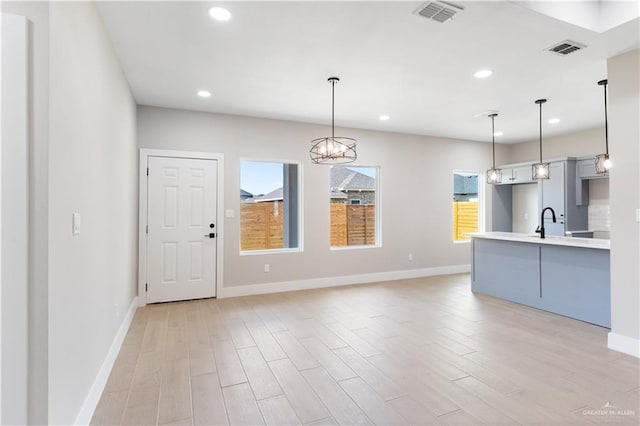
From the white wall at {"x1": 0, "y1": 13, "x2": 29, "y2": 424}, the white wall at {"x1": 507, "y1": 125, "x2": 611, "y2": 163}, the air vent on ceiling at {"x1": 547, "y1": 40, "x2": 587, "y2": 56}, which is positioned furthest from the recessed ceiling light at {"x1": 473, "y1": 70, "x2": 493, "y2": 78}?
the white wall at {"x1": 507, "y1": 125, "x2": 611, "y2": 163}

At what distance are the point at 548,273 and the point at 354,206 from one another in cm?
308

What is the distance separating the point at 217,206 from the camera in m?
5.02

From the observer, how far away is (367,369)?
274 centimetres

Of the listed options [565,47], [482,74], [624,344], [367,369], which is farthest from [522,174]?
[367,369]

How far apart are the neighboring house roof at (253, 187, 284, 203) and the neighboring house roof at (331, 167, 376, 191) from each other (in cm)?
94

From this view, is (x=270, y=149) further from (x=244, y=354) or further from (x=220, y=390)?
(x=220, y=390)

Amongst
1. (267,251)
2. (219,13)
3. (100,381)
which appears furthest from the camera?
(267,251)

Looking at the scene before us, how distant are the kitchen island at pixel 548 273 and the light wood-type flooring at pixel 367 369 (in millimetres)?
216

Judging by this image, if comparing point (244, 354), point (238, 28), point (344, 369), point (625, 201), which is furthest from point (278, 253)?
point (625, 201)

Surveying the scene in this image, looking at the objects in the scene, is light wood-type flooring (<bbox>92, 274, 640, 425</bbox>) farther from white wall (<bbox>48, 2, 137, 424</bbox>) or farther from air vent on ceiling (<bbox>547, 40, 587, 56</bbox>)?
air vent on ceiling (<bbox>547, 40, 587, 56</bbox>)

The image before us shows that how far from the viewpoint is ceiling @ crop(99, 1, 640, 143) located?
2.56 meters

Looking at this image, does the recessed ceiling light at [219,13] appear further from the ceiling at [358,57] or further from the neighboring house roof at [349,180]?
the neighboring house roof at [349,180]

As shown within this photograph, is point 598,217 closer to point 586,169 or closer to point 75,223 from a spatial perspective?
point 586,169

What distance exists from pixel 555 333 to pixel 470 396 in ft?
6.05
